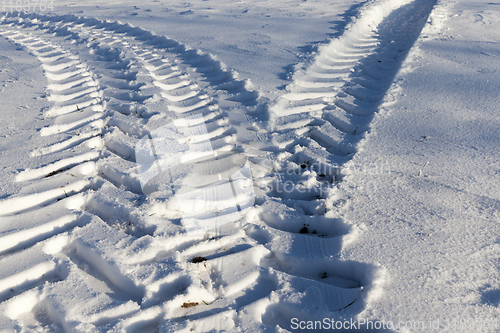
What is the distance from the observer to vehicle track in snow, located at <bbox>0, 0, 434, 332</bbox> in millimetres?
1423

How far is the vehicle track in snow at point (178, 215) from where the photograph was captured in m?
1.42

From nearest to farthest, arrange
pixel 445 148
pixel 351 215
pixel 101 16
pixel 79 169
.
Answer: pixel 351 215
pixel 79 169
pixel 445 148
pixel 101 16

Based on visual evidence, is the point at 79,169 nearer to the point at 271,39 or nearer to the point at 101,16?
the point at 271,39

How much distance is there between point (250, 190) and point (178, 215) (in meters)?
0.45

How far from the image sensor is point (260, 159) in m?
2.33

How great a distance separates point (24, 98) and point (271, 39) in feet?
9.38

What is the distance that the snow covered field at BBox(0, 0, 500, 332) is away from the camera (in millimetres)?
1426

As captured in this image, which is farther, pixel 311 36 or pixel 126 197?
pixel 311 36

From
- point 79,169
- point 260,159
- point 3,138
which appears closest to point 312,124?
point 260,159

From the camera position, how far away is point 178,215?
1.87m

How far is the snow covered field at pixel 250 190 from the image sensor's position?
143 cm

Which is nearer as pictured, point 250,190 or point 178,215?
point 178,215

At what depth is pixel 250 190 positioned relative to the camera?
2070 mm

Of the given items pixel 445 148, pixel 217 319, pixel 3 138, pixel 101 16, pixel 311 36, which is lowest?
pixel 217 319
